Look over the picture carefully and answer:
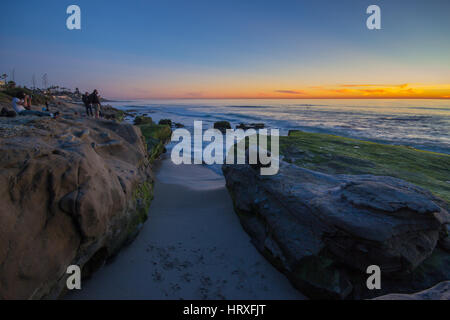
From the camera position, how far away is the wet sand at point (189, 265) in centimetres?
360

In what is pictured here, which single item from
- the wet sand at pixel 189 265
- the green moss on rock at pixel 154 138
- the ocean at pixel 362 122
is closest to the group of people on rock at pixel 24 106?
the green moss on rock at pixel 154 138

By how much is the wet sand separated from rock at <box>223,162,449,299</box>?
496mm

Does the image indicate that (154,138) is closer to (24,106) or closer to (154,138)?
(154,138)

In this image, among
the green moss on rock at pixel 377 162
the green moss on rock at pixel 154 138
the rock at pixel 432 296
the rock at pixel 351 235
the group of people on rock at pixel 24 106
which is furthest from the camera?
the green moss on rock at pixel 154 138

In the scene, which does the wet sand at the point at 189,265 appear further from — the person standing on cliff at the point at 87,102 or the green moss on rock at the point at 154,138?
the person standing on cliff at the point at 87,102

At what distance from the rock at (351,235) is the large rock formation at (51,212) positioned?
3096mm

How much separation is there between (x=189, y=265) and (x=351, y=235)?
2901mm

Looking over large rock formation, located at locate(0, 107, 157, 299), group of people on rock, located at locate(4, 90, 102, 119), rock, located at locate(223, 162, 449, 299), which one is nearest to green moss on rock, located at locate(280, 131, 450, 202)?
rock, located at locate(223, 162, 449, 299)

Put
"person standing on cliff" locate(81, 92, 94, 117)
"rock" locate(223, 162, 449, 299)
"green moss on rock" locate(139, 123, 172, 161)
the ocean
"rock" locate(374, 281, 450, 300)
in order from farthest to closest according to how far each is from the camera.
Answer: the ocean → "person standing on cliff" locate(81, 92, 94, 117) → "green moss on rock" locate(139, 123, 172, 161) → "rock" locate(223, 162, 449, 299) → "rock" locate(374, 281, 450, 300)

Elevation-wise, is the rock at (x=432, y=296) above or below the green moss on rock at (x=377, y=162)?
below

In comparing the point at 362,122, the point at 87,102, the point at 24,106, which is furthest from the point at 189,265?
the point at 362,122

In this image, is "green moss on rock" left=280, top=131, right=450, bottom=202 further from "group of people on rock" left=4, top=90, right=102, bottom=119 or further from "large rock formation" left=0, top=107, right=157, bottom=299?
"group of people on rock" left=4, top=90, right=102, bottom=119

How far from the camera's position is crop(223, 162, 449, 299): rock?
10.2 ft
